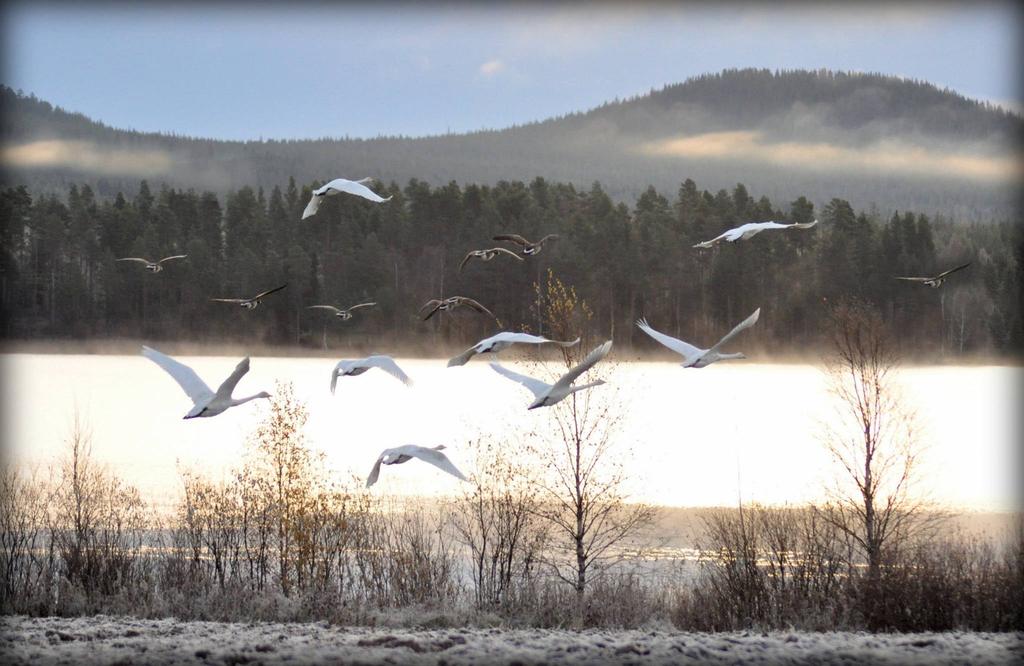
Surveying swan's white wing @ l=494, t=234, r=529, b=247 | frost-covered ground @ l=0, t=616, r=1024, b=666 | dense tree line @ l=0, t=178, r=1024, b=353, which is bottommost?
frost-covered ground @ l=0, t=616, r=1024, b=666

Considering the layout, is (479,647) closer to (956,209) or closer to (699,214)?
(699,214)

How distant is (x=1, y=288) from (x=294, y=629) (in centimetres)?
6381

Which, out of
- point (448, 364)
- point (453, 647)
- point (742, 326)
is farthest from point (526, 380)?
point (453, 647)

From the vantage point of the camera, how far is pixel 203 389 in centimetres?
1530

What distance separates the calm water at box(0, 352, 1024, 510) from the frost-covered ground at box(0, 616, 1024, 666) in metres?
29.9

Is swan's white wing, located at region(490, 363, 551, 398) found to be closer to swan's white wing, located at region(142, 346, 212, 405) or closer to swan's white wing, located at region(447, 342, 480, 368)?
swan's white wing, located at region(447, 342, 480, 368)

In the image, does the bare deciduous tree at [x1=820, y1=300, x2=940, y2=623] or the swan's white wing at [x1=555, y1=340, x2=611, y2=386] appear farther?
the bare deciduous tree at [x1=820, y1=300, x2=940, y2=623]

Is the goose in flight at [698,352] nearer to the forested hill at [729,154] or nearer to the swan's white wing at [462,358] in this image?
the swan's white wing at [462,358]

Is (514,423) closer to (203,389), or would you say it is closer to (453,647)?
(453,647)

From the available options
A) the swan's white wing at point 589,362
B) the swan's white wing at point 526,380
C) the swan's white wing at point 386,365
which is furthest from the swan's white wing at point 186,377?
the swan's white wing at point 589,362

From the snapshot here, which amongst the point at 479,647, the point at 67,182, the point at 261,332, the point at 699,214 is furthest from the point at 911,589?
the point at 67,182

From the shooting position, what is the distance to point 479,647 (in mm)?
15477

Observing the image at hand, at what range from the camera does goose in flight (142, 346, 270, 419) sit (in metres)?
13.3

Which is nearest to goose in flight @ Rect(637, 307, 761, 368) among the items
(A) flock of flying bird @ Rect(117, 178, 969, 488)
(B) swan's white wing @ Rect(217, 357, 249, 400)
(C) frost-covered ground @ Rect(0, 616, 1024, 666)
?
(A) flock of flying bird @ Rect(117, 178, 969, 488)
